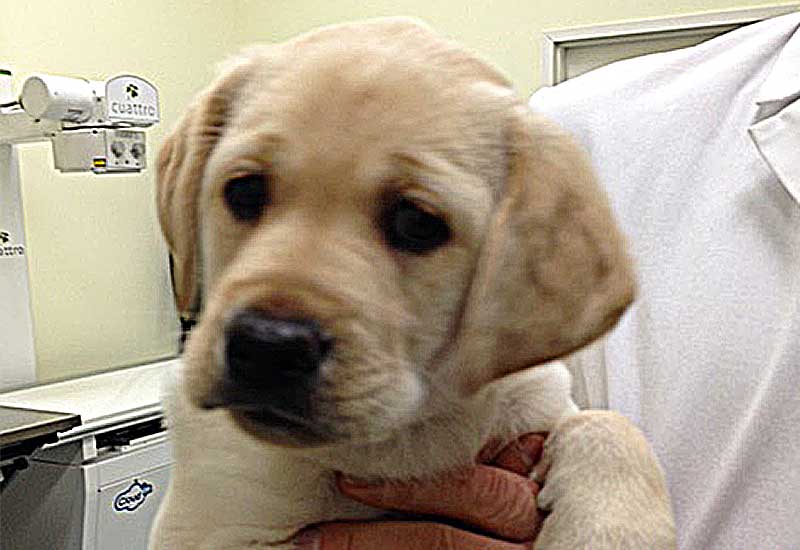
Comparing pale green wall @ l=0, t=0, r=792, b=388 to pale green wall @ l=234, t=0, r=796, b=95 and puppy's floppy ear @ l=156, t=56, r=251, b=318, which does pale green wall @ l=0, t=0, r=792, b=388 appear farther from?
puppy's floppy ear @ l=156, t=56, r=251, b=318

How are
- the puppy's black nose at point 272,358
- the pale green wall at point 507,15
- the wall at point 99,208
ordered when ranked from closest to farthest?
1. the puppy's black nose at point 272,358
2. the wall at point 99,208
3. the pale green wall at point 507,15

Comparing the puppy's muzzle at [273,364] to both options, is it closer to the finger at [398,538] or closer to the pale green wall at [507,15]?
the finger at [398,538]

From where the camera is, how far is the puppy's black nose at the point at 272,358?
2.14 feet

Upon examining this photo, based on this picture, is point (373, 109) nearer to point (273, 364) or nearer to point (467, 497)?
point (273, 364)

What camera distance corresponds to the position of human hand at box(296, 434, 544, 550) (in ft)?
2.73

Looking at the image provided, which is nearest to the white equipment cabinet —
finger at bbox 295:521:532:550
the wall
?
the wall

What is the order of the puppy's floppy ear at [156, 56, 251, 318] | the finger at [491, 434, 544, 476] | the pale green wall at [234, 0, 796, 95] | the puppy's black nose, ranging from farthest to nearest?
1. the pale green wall at [234, 0, 796, 95]
2. the finger at [491, 434, 544, 476]
3. the puppy's floppy ear at [156, 56, 251, 318]
4. the puppy's black nose

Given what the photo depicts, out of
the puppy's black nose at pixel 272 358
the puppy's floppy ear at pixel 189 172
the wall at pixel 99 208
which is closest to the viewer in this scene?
the puppy's black nose at pixel 272 358

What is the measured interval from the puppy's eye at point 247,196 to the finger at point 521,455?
0.33m

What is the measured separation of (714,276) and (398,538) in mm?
477

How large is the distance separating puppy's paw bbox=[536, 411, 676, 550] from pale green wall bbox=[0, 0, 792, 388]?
102 inches

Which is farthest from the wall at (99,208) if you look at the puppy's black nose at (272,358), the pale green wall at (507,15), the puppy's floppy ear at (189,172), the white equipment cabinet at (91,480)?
the puppy's black nose at (272,358)

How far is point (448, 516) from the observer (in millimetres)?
880

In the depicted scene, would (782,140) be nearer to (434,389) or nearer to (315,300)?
(434,389)
